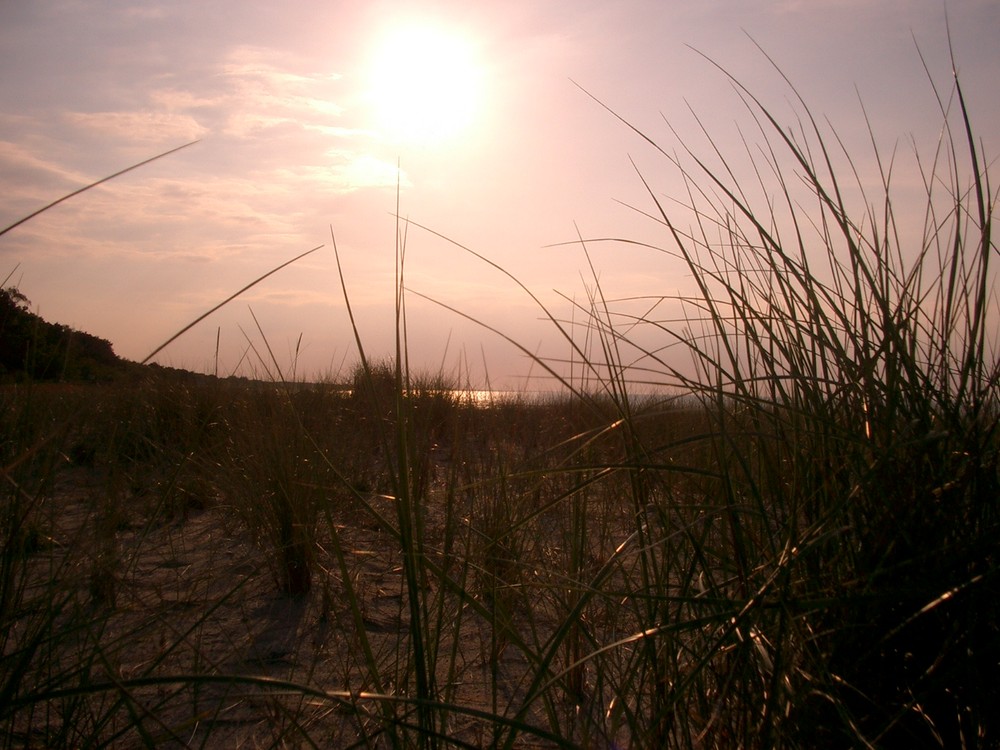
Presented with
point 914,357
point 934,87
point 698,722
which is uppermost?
point 934,87

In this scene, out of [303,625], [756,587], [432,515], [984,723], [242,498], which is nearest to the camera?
[984,723]

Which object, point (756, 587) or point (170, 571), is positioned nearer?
point (756, 587)

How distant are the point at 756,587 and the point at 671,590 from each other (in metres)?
0.54

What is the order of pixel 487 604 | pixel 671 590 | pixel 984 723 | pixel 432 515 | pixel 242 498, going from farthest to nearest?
pixel 432 515, pixel 242 498, pixel 487 604, pixel 671 590, pixel 984 723

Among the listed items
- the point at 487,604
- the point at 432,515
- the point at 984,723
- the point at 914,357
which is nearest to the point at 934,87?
the point at 914,357

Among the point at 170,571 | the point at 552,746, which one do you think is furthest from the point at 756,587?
the point at 170,571

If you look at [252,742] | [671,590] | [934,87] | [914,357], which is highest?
[934,87]

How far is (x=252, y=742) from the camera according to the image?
52.0 inches

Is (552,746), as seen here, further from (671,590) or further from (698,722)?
(671,590)

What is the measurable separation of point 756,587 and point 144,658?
4.42 ft

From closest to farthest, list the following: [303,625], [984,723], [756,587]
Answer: [984,723] < [756,587] < [303,625]

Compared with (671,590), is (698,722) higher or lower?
lower

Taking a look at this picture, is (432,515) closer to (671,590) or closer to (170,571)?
(170,571)

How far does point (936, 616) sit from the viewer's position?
0.97 m
